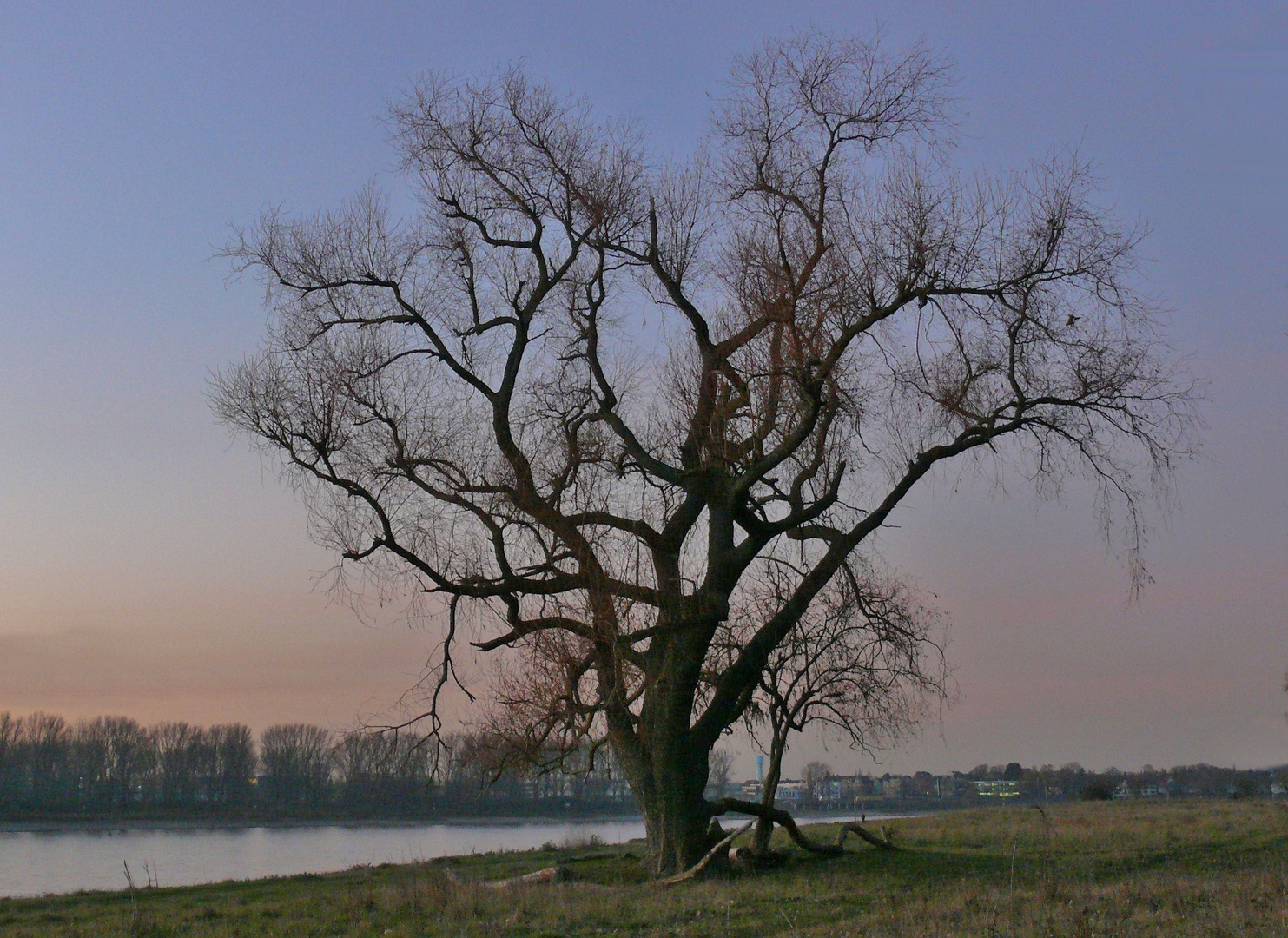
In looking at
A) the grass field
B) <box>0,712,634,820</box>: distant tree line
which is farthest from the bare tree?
the grass field

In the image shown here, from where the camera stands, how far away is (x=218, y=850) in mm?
38719

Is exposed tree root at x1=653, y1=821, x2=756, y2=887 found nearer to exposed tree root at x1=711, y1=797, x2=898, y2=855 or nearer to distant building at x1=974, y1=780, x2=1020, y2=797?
exposed tree root at x1=711, y1=797, x2=898, y2=855

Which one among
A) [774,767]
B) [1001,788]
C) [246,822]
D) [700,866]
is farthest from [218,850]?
[700,866]

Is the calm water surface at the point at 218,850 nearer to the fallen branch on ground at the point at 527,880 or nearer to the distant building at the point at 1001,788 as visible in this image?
the fallen branch on ground at the point at 527,880

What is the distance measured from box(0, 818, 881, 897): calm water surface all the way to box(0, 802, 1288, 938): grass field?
5.82m

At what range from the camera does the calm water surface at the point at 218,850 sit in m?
25.2

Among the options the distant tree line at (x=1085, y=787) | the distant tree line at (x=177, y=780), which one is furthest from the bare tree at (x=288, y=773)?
the distant tree line at (x=1085, y=787)

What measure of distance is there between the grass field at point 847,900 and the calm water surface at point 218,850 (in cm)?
582

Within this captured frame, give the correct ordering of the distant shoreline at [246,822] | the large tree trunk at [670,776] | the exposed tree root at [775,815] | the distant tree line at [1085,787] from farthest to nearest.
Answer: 1. the distant shoreline at [246,822]
2. the distant tree line at [1085,787]
3. the exposed tree root at [775,815]
4. the large tree trunk at [670,776]

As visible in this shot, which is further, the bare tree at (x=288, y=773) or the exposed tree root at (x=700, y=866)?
the bare tree at (x=288, y=773)

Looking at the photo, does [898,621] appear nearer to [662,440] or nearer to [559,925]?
[662,440]

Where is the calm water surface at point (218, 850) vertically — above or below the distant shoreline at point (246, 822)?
above

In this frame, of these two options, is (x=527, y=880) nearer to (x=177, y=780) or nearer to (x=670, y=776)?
(x=670, y=776)

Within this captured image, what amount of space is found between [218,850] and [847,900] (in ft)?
118
